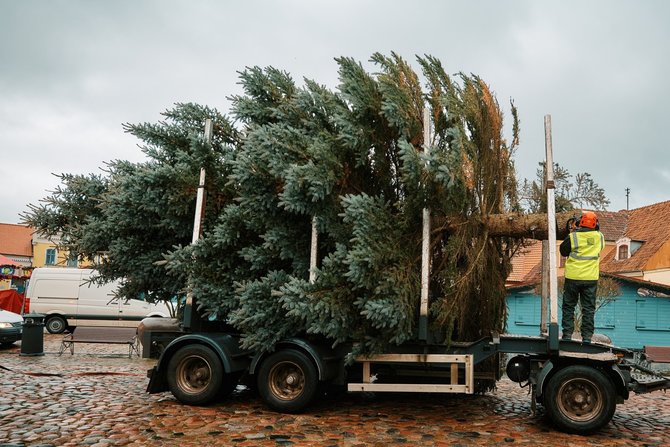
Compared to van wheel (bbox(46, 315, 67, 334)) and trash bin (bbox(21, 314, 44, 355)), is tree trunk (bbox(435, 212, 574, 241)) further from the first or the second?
van wheel (bbox(46, 315, 67, 334))

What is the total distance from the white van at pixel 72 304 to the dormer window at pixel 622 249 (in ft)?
88.5

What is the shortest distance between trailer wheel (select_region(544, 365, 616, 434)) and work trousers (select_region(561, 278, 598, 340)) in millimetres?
639

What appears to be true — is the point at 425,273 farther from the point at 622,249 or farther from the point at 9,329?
the point at 622,249

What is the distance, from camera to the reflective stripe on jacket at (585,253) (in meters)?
8.86

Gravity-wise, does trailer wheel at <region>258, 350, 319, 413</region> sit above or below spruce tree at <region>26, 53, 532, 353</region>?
below

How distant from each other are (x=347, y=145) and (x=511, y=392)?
586 cm

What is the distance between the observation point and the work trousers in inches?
Answer: 344

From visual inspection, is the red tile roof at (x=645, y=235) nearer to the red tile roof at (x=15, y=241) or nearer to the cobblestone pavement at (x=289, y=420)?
the cobblestone pavement at (x=289, y=420)

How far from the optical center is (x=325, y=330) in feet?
27.8

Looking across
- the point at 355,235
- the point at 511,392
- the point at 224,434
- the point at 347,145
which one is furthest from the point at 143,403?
the point at 511,392

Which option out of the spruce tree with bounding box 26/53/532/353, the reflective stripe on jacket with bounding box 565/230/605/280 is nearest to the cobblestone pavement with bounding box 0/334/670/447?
the spruce tree with bounding box 26/53/532/353

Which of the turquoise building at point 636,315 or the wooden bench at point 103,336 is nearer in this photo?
the wooden bench at point 103,336

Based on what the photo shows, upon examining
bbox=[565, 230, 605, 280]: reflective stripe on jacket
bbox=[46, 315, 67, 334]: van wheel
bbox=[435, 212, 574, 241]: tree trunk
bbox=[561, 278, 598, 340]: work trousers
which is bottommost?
bbox=[46, 315, 67, 334]: van wheel

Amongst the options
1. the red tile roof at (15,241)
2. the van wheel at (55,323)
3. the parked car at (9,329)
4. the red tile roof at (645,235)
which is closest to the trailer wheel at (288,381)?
the parked car at (9,329)
